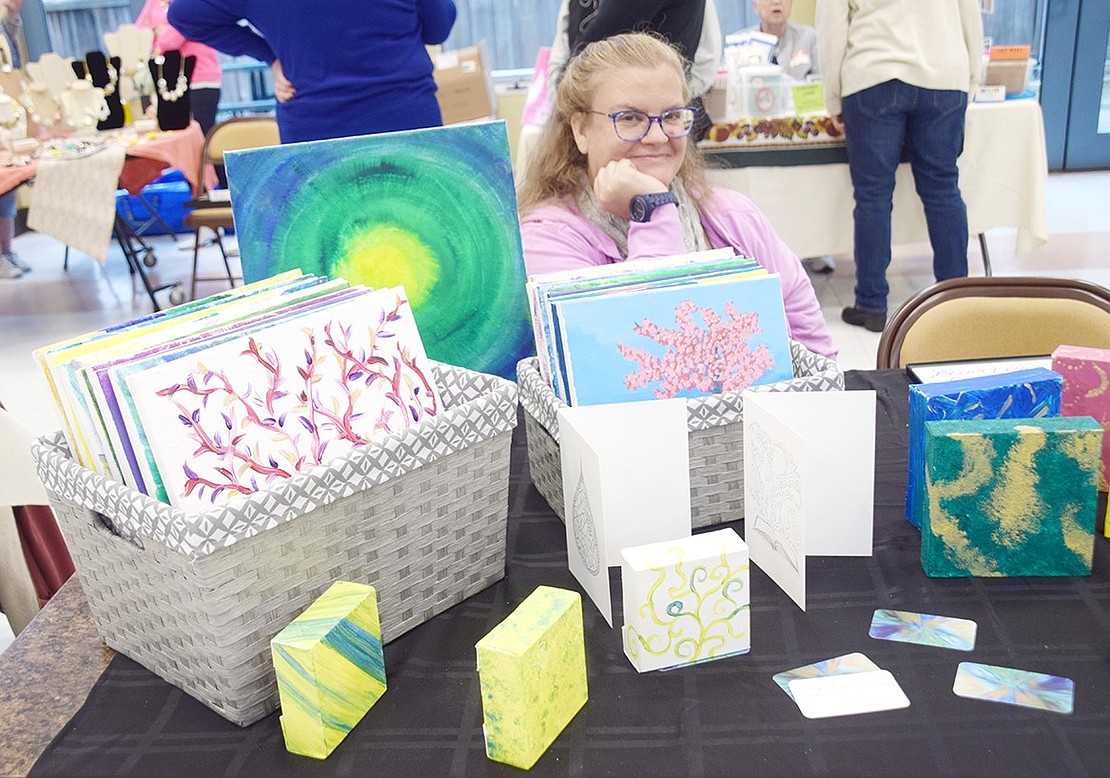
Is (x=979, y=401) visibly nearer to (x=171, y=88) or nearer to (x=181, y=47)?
(x=171, y=88)

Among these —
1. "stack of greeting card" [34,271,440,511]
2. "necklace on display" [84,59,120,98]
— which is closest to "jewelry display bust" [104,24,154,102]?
"necklace on display" [84,59,120,98]

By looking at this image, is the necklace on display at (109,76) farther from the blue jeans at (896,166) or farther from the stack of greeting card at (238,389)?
the stack of greeting card at (238,389)

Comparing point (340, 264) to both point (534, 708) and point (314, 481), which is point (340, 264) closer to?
point (314, 481)

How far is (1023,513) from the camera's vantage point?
0.89 meters

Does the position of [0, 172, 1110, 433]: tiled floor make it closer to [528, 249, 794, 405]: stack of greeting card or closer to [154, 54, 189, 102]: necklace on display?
[154, 54, 189, 102]: necklace on display

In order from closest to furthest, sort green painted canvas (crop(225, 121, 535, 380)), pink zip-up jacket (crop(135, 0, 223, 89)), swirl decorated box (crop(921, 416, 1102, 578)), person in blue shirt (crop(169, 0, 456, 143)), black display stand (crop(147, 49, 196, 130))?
swirl decorated box (crop(921, 416, 1102, 578)) < green painted canvas (crop(225, 121, 535, 380)) < person in blue shirt (crop(169, 0, 456, 143)) < black display stand (crop(147, 49, 196, 130)) < pink zip-up jacket (crop(135, 0, 223, 89))

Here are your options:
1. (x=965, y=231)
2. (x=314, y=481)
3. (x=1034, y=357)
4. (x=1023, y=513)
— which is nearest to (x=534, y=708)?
(x=314, y=481)

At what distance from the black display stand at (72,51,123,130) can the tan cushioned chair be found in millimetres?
4465

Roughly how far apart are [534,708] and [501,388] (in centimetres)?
30

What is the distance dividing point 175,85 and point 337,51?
2.80 m

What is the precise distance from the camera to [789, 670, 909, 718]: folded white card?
0.75m

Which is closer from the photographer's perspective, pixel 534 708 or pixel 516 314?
pixel 534 708

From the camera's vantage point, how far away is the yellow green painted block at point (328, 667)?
715mm

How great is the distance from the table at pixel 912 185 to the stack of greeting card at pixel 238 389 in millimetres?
3188
